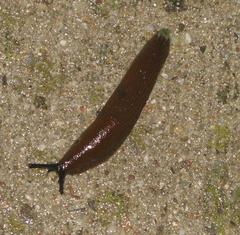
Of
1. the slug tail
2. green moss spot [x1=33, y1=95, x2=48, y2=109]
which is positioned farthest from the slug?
green moss spot [x1=33, y1=95, x2=48, y2=109]

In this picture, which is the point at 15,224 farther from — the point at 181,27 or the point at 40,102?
the point at 181,27

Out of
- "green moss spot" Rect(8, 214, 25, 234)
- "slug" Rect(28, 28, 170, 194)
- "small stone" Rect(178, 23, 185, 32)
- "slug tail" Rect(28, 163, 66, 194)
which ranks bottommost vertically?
"green moss spot" Rect(8, 214, 25, 234)

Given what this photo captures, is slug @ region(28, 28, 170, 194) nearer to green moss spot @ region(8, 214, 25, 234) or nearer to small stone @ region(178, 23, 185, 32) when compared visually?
small stone @ region(178, 23, 185, 32)

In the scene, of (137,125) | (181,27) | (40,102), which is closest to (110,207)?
(137,125)

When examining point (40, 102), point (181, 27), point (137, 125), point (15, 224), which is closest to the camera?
point (15, 224)

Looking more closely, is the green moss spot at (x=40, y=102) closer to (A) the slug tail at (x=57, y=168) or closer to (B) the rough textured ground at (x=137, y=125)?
(B) the rough textured ground at (x=137, y=125)

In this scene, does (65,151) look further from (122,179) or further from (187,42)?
(187,42)
